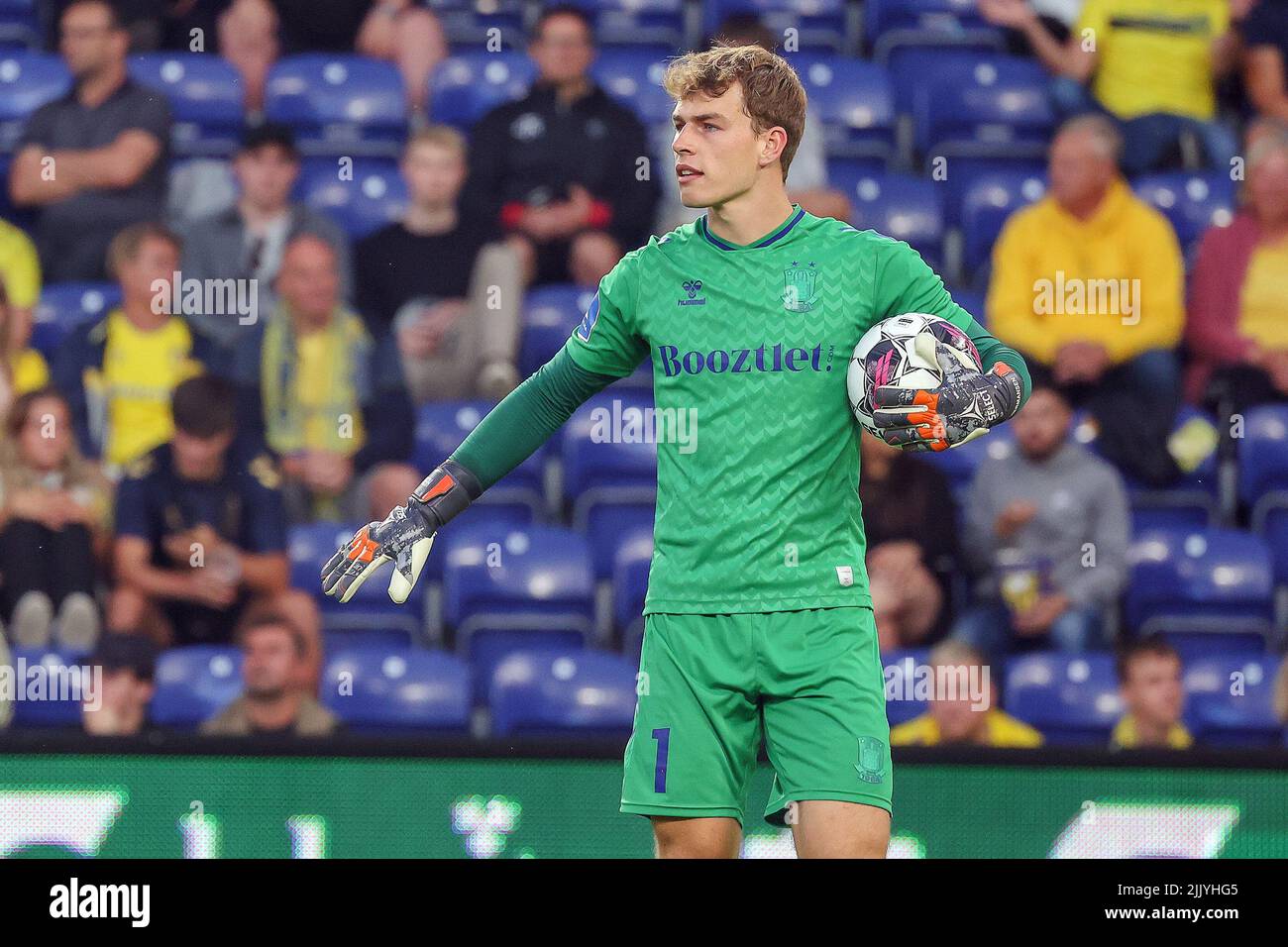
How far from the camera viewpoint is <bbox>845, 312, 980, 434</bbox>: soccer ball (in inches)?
122

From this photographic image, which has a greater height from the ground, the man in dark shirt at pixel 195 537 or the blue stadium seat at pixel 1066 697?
the man in dark shirt at pixel 195 537

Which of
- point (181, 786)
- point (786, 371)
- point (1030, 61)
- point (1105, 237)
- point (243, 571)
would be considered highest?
point (1030, 61)

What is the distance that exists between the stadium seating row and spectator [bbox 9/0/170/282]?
4.58 ft

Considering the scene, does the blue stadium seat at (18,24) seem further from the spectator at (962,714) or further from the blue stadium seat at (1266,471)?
the blue stadium seat at (1266,471)

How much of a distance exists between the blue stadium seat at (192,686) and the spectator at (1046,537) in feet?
7.11

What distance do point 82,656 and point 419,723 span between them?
3.28 ft

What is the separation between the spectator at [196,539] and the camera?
5.71m

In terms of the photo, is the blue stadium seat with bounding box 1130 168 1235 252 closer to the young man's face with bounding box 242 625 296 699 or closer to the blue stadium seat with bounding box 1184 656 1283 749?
the blue stadium seat with bounding box 1184 656 1283 749

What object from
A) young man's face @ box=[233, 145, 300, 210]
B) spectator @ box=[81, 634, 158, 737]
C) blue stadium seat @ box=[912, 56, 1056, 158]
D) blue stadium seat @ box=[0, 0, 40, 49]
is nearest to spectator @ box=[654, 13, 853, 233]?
blue stadium seat @ box=[912, 56, 1056, 158]

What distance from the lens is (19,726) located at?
548cm

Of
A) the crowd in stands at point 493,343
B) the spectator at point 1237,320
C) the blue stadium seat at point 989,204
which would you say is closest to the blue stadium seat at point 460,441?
the crowd in stands at point 493,343

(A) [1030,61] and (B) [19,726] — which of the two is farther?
(A) [1030,61]
